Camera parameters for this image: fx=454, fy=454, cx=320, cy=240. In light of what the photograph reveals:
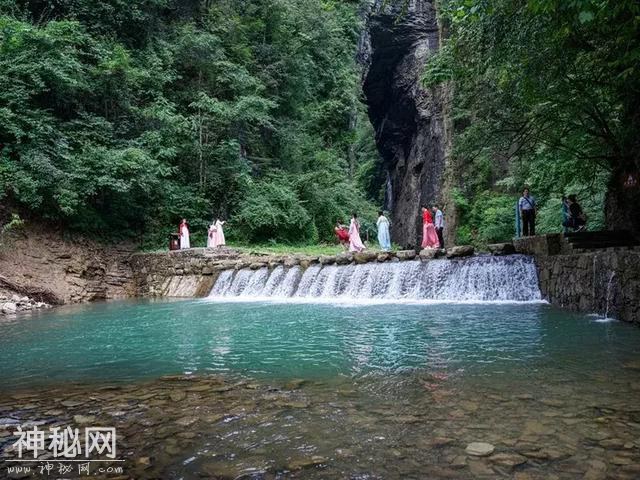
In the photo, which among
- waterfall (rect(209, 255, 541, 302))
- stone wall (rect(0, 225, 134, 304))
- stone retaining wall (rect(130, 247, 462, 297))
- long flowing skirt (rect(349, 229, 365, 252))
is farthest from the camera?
long flowing skirt (rect(349, 229, 365, 252))

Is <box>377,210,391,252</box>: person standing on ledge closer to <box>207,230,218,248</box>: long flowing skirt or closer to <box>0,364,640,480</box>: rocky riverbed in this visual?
<box>207,230,218,248</box>: long flowing skirt

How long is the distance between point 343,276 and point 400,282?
1869 millimetres

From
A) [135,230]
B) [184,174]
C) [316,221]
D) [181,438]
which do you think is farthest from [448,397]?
[316,221]

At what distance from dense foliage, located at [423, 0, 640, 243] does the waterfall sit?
2.62m

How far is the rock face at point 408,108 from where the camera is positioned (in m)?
22.8

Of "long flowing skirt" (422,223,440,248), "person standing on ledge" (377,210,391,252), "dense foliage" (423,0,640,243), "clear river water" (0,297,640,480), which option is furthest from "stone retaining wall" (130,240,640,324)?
"person standing on ledge" (377,210,391,252)

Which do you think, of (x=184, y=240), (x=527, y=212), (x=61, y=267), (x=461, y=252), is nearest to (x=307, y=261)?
(x=461, y=252)

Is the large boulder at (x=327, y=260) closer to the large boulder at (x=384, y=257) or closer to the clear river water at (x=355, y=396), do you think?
the large boulder at (x=384, y=257)

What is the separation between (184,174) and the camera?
2158 centimetres

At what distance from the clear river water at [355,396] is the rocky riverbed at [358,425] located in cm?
1

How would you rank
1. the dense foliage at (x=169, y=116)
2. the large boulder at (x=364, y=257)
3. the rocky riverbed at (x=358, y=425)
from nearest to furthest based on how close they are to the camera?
the rocky riverbed at (x=358, y=425)
the large boulder at (x=364, y=257)
the dense foliage at (x=169, y=116)

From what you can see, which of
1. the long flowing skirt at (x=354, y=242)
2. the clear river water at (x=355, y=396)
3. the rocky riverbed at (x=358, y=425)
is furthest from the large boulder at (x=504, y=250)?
the rocky riverbed at (x=358, y=425)

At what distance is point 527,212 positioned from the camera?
13039 millimetres

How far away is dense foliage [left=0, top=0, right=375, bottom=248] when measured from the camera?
15938 mm
